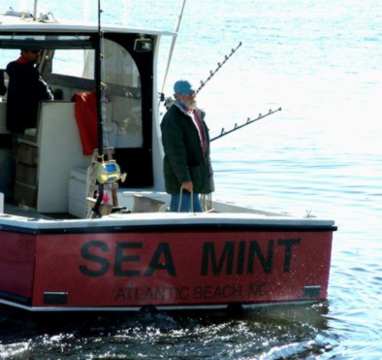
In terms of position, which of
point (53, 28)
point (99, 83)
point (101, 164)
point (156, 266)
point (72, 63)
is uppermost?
point (53, 28)

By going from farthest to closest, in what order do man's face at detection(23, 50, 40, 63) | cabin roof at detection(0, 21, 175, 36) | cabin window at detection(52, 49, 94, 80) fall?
cabin window at detection(52, 49, 94, 80) → man's face at detection(23, 50, 40, 63) → cabin roof at detection(0, 21, 175, 36)

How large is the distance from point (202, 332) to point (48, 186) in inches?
82.7

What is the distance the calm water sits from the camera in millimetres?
10977

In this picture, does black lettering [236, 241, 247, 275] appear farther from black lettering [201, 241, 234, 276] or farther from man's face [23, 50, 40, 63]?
man's face [23, 50, 40, 63]

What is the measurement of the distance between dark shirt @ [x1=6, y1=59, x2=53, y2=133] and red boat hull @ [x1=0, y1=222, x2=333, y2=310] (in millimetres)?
1950

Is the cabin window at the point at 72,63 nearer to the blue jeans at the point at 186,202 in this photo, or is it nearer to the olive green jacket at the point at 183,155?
the olive green jacket at the point at 183,155

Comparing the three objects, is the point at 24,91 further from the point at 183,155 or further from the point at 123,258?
the point at 123,258

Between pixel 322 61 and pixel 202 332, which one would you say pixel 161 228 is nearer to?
pixel 202 332

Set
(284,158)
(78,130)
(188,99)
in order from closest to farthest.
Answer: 1. (188,99)
2. (78,130)
3. (284,158)

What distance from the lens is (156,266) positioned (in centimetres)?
1089

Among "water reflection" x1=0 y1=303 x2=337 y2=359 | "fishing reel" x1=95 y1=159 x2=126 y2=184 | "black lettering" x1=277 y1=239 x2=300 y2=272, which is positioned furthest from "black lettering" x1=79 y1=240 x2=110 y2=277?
"black lettering" x1=277 y1=239 x2=300 y2=272

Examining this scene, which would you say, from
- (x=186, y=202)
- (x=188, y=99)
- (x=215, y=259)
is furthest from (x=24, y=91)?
(x=215, y=259)

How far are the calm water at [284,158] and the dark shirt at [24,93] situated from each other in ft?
6.32

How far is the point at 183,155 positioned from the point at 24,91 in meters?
1.86
